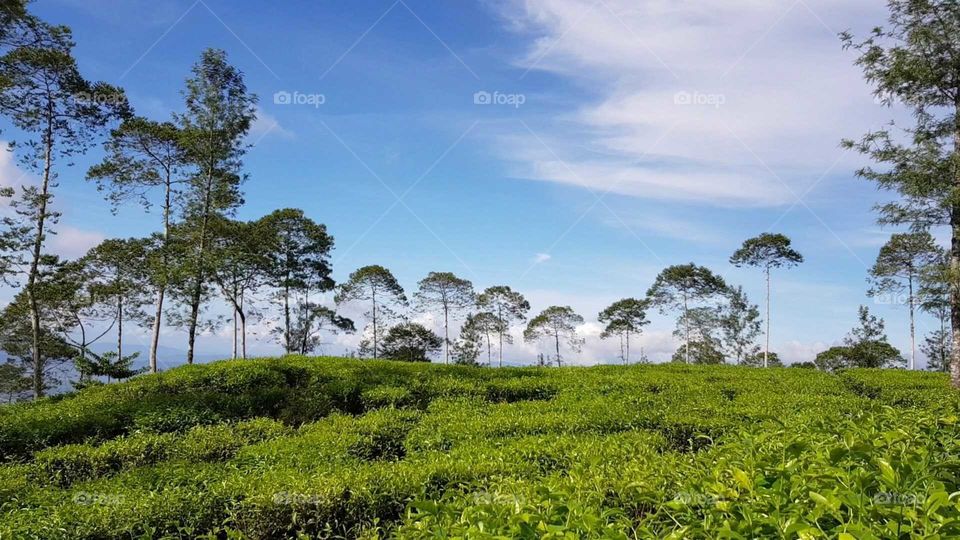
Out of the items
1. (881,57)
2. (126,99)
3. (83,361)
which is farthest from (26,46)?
(881,57)

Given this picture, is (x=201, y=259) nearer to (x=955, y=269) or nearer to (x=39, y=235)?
(x=39, y=235)

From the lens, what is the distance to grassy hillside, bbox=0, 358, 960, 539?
2.21 metres

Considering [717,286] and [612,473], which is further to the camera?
[717,286]

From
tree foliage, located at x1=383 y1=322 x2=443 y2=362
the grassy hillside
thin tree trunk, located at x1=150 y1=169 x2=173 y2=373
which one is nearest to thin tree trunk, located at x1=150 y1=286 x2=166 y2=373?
thin tree trunk, located at x1=150 y1=169 x2=173 y2=373

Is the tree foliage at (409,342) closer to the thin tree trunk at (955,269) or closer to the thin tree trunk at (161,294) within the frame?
the thin tree trunk at (161,294)

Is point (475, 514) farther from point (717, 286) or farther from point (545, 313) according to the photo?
point (545, 313)

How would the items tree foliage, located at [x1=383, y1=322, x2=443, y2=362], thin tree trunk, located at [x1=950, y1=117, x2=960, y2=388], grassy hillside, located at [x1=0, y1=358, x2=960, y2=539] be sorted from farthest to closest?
tree foliage, located at [x1=383, y1=322, x2=443, y2=362]
thin tree trunk, located at [x1=950, y1=117, x2=960, y2=388]
grassy hillside, located at [x1=0, y1=358, x2=960, y2=539]

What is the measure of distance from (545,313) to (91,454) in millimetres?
43164

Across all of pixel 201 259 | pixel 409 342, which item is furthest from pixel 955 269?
pixel 409 342

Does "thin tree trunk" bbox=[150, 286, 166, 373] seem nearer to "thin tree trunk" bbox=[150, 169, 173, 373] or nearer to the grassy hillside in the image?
"thin tree trunk" bbox=[150, 169, 173, 373]

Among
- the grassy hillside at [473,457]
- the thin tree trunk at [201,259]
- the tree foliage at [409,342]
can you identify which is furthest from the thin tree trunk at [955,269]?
the tree foliage at [409,342]

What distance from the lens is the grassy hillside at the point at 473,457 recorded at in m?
2.21

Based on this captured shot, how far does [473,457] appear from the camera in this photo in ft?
18.3

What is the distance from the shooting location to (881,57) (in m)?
14.1
